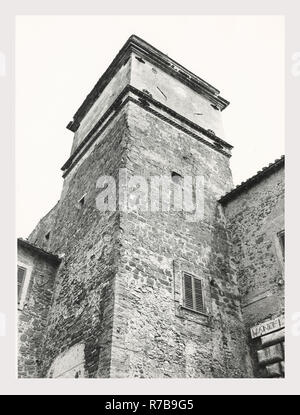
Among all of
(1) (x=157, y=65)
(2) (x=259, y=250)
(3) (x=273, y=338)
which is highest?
(1) (x=157, y=65)

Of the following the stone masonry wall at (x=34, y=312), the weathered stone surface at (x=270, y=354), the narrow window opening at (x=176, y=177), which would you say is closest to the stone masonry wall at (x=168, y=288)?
the narrow window opening at (x=176, y=177)

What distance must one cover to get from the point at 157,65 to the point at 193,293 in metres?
8.92

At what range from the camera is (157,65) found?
1505cm

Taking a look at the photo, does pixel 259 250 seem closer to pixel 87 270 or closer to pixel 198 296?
pixel 198 296

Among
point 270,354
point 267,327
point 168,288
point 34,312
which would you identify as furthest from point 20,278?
point 270,354

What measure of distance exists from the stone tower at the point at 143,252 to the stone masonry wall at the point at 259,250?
282mm

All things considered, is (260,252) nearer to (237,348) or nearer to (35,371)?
(237,348)

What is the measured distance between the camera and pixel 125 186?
1043cm

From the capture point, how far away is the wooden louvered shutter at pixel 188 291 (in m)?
9.59

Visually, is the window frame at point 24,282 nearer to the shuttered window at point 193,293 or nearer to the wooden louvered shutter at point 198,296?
the shuttered window at point 193,293

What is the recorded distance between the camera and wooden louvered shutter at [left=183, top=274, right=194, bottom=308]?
31.5 ft

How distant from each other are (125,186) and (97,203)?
55.8 inches
